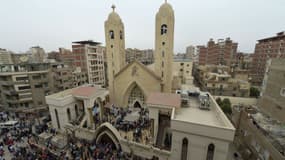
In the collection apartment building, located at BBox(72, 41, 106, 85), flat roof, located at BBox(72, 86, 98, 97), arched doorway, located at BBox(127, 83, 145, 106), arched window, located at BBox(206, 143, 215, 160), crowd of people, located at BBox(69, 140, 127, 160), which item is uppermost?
apartment building, located at BBox(72, 41, 106, 85)

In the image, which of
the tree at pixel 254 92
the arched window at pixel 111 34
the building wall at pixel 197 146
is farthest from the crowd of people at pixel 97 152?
the tree at pixel 254 92

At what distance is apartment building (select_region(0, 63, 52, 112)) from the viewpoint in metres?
25.3

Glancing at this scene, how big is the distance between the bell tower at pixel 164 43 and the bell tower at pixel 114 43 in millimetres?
7004

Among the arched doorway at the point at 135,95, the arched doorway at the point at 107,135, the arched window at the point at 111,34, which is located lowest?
the arched doorway at the point at 107,135

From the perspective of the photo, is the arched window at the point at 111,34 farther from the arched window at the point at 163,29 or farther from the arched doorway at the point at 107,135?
the arched doorway at the point at 107,135

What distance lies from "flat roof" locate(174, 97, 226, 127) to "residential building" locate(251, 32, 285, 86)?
45.6 metres

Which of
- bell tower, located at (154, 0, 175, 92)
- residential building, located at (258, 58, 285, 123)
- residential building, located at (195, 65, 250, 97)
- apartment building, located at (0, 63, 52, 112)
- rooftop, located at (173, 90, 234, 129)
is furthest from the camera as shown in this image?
residential building, located at (195, 65, 250, 97)

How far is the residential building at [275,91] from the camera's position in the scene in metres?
18.2

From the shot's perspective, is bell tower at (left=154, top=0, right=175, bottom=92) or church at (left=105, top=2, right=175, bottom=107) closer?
bell tower at (left=154, top=0, right=175, bottom=92)

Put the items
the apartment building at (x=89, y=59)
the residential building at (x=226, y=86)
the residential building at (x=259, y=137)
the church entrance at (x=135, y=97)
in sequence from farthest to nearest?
the apartment building at (x=89, y=59) → the residential building at (x=226, y=86) → the church entrance at (x=135, y=97) → the residential building at (x=259, y=137)

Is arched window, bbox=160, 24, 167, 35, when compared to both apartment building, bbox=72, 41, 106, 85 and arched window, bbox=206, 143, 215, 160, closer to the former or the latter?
arched window, bbox=206, 143, 215, 160

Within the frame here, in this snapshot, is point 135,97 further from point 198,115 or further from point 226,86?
point 226,86

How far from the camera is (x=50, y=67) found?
2898 centimetres

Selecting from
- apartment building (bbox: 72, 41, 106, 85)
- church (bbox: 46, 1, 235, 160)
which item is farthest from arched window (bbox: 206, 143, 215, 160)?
apartment building (bbox: 72, 41, 106, 85)
